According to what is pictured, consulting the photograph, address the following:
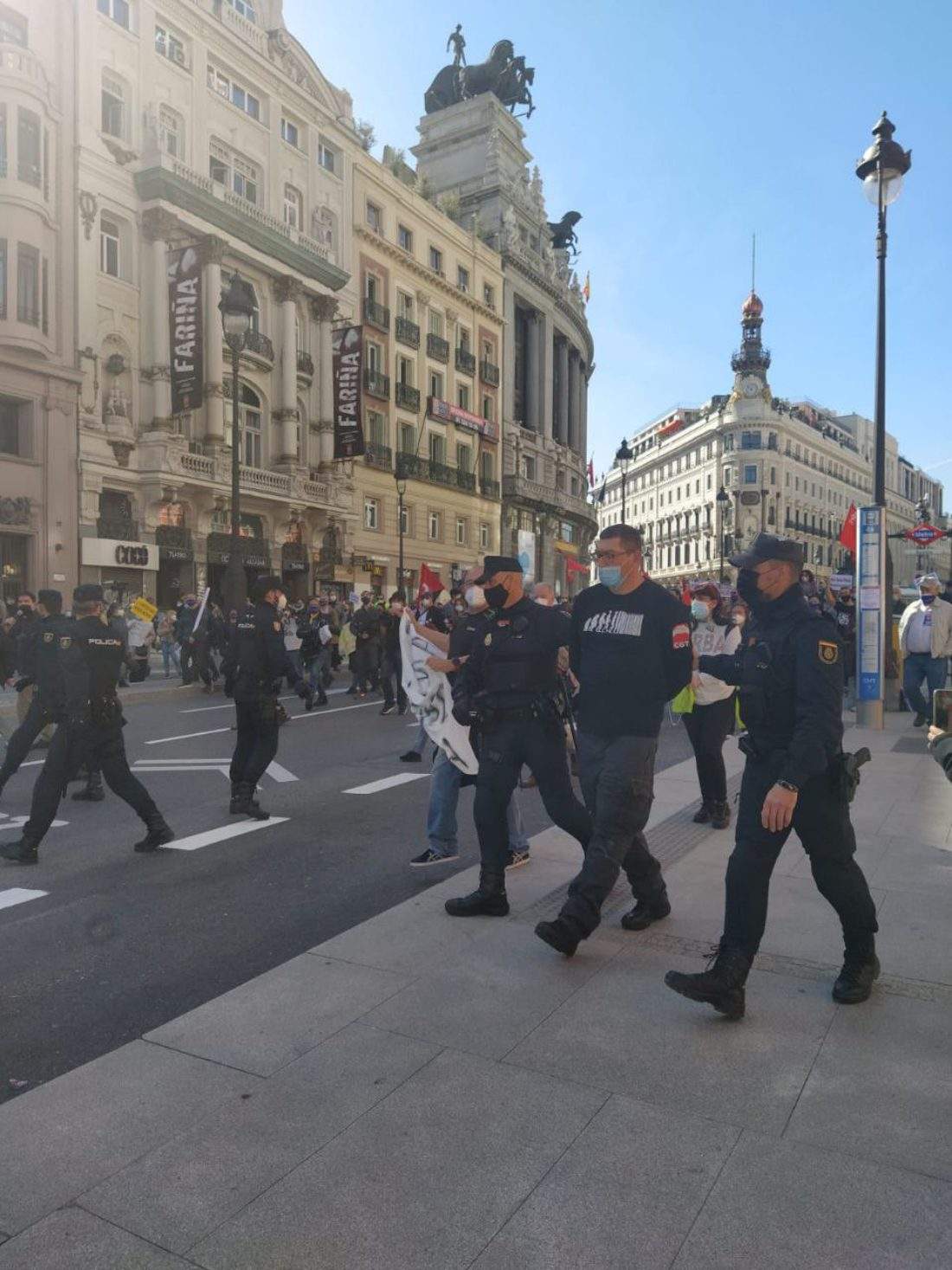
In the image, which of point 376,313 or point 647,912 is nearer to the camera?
point 647,912

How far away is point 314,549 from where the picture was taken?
35.1 m

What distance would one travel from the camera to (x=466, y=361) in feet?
158

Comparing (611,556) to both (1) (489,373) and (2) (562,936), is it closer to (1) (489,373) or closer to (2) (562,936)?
(2) (562,936)

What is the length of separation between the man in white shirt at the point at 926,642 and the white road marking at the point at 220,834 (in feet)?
25.4

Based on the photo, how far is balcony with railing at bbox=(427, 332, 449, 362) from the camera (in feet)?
147

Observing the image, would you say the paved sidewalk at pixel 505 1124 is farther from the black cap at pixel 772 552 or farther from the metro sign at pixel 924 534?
the metro sign at pixel 924 534

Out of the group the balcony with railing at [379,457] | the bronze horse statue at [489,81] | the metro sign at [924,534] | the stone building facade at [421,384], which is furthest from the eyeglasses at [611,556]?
the bronze horse statue at [489,81]

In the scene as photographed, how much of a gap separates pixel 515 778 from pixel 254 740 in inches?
134

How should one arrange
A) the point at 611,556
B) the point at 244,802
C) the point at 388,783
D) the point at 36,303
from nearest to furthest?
the point at 611,556 < the point at 244,802 < the point at 388,783 < the point at 36,303

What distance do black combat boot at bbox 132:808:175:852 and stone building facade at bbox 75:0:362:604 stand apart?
20881 millimetres

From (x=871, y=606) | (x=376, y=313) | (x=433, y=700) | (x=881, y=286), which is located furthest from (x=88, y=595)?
(x=376, y=313)

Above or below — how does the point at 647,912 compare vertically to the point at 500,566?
below

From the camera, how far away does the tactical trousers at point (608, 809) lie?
408cm

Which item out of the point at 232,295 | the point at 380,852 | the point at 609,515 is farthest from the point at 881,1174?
the point at 609,515
